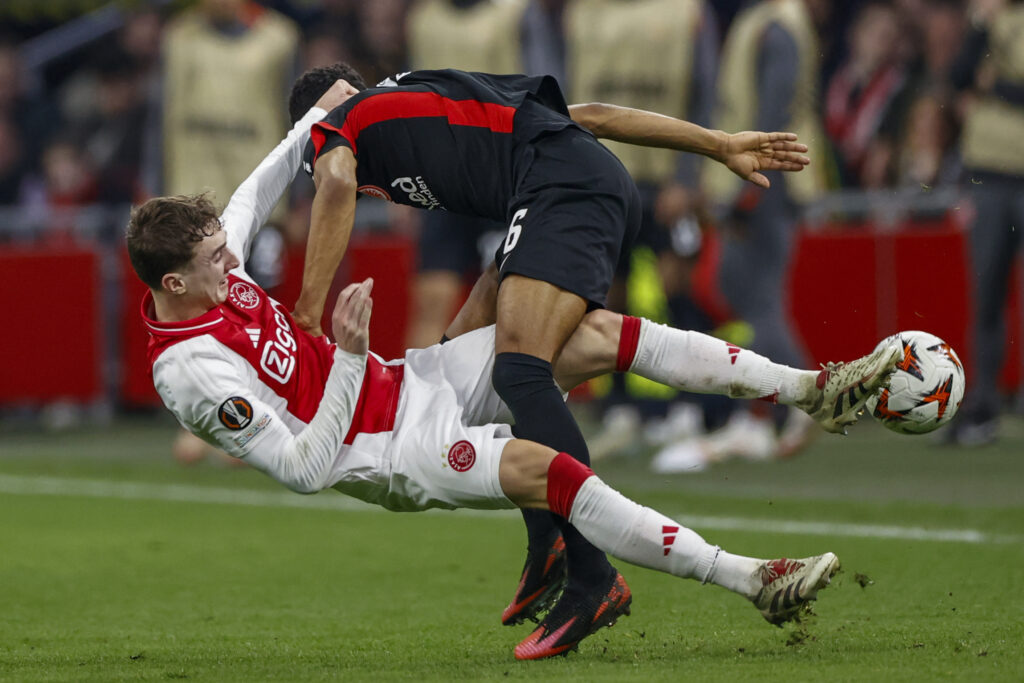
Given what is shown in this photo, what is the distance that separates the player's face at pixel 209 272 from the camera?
4473 mm

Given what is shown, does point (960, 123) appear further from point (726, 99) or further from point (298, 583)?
point (298, 583)

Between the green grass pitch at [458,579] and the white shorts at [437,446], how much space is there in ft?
1.47

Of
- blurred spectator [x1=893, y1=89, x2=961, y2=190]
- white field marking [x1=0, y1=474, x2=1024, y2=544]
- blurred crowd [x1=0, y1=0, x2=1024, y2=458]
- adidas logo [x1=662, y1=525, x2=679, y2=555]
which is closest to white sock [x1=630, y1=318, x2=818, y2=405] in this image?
adidas logo [x1=662, y1=525, x2=679, y2=555]

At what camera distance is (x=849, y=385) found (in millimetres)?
4527

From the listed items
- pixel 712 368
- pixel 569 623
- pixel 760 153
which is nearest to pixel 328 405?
pixel 569 623

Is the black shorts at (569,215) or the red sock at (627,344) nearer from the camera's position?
the black shorts at (569,215)

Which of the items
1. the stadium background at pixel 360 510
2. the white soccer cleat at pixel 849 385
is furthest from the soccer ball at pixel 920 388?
the stadium background at pixel 360 510

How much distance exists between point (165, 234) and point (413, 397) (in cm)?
82

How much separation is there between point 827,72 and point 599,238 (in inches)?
296

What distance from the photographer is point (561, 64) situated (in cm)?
979

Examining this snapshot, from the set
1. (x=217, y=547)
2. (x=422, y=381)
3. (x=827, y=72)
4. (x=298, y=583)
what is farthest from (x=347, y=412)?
(x=827, y=72)

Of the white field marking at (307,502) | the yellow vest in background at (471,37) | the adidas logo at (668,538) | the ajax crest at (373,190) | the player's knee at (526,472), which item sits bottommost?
the white field marking at (307,502)

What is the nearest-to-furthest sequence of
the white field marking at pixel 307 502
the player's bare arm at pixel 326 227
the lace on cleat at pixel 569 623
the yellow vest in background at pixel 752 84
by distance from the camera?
the lace on cleat at pixel 569 623
the player's bare arm at pixel 326 227
the white field marking at pixel 307 502
the yellow vest in background at pixel 752 84

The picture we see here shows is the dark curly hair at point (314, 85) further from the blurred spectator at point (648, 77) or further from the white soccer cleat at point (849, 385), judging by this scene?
the blurred spectator at point (648, 77)
